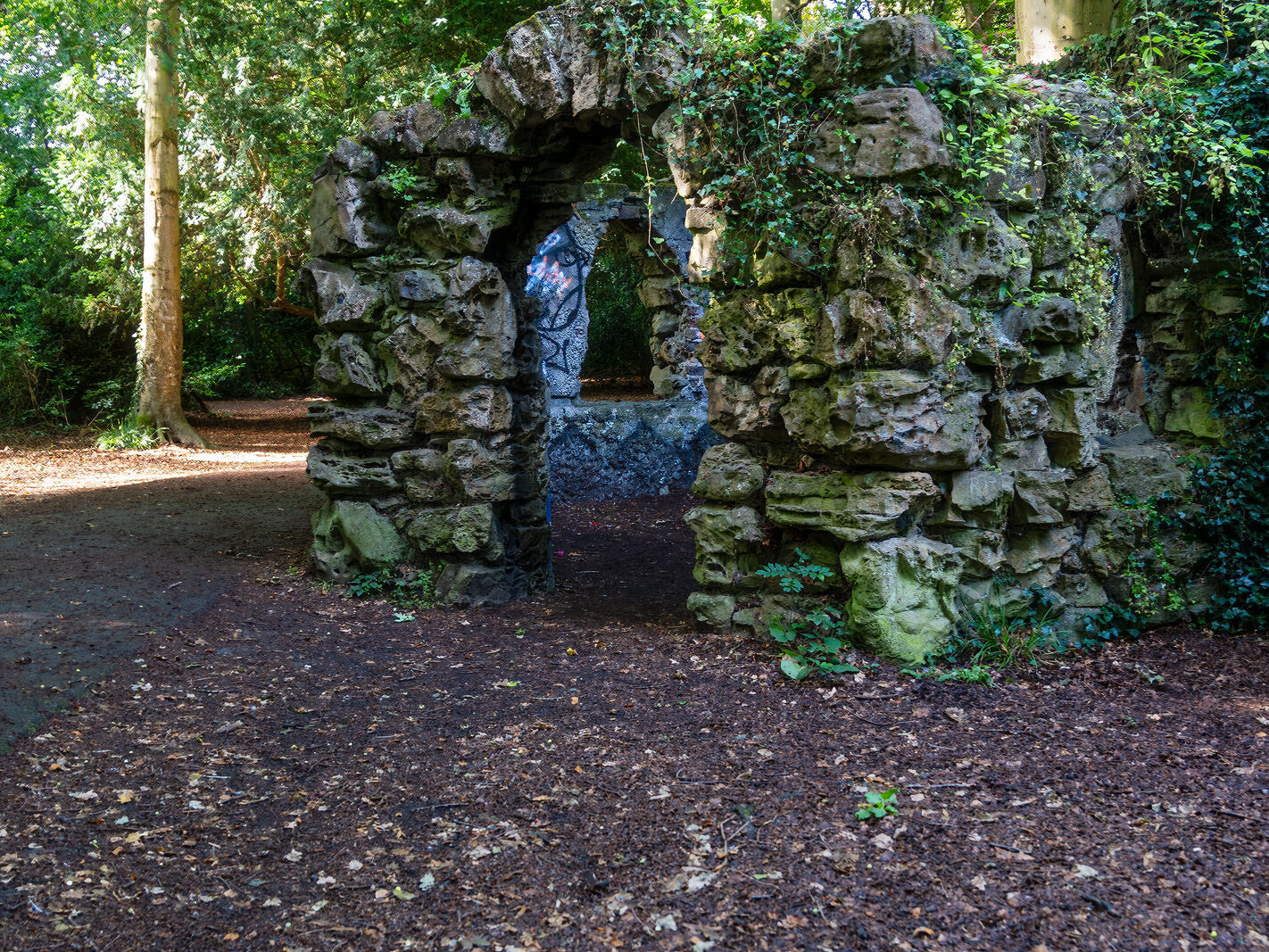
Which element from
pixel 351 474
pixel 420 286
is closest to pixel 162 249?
pixel 351 474

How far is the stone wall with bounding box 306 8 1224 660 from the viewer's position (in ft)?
14.9

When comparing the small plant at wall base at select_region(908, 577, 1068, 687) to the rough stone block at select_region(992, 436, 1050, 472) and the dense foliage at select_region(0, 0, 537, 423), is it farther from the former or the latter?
the dense foliage at select_region(0, 0, 537, 423)

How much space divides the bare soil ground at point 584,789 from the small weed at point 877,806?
0.15ft

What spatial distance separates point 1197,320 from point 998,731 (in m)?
3.08

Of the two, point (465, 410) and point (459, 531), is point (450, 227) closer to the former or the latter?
point (465, 410)

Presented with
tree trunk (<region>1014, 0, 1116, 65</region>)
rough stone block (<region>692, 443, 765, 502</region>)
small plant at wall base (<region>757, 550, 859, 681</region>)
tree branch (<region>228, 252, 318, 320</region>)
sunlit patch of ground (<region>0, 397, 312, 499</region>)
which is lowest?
small plant at wall base (<region>757, 550, 859, 681</region>)

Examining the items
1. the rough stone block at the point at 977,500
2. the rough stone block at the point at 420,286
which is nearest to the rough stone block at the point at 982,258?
→ the rough stone block at the point at 977,500

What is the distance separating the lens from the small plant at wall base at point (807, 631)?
4.50 metres

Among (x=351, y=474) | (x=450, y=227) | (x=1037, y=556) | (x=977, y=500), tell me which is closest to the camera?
(x=977, y=500)

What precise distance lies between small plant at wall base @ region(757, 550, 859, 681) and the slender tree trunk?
30.8 feet

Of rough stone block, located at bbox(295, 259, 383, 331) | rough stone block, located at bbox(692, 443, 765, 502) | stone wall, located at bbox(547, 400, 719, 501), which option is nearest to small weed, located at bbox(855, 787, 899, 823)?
rough stone block, located at bbox(692, 443, 765, 502)

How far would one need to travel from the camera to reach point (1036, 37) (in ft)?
21.5

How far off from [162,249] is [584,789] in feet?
35.1

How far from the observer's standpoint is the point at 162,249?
11602 millimetres
